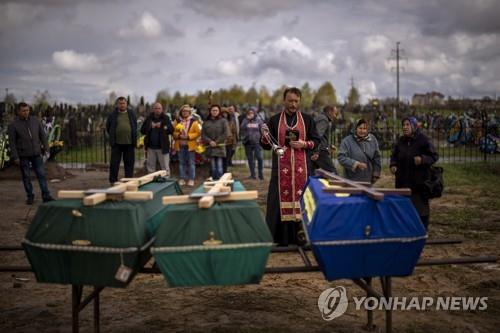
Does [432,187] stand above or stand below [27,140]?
below

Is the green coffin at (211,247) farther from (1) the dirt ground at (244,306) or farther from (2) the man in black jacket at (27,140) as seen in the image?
(2) the man in black jacket at (27,140)

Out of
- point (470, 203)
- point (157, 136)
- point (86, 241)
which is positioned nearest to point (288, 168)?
point (86, 241)

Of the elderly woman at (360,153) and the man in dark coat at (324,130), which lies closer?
the elderly woman at (360,153)

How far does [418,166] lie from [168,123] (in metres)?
7.14

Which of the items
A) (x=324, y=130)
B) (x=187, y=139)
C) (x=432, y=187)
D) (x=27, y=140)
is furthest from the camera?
(x=187, y=139)

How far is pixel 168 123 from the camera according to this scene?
12.1 metres

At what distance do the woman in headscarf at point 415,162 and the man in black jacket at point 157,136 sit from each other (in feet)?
21.8

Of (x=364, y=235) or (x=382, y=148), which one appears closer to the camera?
(x=364, y=235)

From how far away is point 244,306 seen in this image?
495 centimetres

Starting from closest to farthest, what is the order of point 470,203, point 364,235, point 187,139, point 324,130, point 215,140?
point 364,235
point 324,130
point 470,203
point 215,140
point 187,139

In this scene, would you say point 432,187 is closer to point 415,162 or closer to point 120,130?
point 415,162

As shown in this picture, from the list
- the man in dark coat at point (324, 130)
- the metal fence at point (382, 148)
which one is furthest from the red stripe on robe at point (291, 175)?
the metal fence at point (382, 148)

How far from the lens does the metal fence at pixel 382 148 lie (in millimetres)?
19734

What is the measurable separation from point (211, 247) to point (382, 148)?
791 inches
